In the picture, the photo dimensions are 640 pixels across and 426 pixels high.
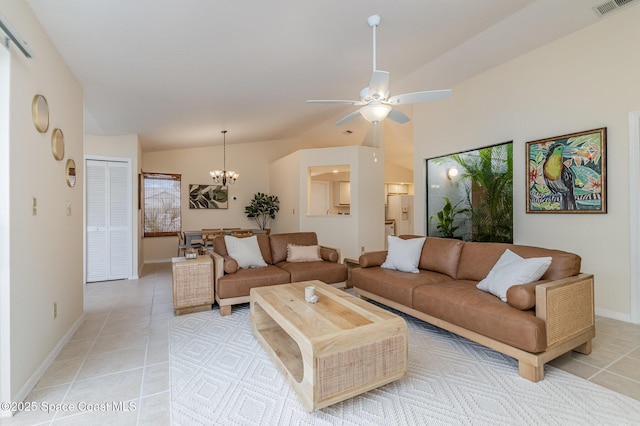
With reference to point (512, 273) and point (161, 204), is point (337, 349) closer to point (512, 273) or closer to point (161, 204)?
point (512, 273)

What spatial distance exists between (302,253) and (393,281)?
58.0 inches

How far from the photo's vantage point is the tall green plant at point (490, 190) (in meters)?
4.18

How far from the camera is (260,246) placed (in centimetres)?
426

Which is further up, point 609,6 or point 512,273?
point 609,6

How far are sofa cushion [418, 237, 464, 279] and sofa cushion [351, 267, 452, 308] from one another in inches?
2.7

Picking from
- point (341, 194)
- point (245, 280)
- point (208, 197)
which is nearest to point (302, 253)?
point (245, 280)

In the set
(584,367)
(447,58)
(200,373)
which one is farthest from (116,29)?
(584,367)

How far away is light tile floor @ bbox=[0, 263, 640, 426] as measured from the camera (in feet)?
5.87

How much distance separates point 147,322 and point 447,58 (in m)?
4.78

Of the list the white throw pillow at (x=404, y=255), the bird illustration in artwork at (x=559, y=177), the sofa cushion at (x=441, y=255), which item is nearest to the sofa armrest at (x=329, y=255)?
the white throw pillow at (x=404, y=255)

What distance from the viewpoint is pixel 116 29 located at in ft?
7.57

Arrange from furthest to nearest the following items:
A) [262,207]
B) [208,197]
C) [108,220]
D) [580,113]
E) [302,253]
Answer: [262,207]
[208,197]
[108,220]
[302,253]
[580,113]

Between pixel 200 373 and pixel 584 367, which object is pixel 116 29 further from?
pixel 584 367

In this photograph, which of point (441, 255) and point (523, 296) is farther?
point (441, 255)
